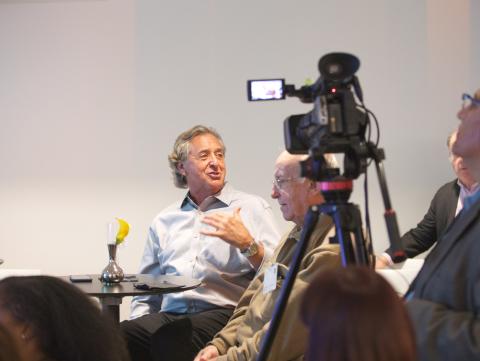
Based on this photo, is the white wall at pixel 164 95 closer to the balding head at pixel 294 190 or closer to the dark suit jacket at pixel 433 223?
the dark suit jacket at pixel 433 223

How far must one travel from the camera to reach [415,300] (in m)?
1.45

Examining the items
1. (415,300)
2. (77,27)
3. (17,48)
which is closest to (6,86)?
(17,48)

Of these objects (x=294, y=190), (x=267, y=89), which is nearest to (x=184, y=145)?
(x=294, y=190)

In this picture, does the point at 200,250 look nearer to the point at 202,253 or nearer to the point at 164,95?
the point at 202,253

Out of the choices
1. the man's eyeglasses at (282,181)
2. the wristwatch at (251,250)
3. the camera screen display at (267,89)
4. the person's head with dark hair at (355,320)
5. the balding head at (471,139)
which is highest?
the camera screen display at (267,89)

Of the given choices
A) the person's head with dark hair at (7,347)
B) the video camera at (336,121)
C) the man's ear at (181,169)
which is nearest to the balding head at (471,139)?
the video camera at (336,121)

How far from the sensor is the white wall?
13.2 ft

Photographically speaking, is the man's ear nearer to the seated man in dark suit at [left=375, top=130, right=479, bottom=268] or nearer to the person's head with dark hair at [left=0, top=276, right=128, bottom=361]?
the seated man in dark suit at [left=375, top=130, right=479, bottom=268]

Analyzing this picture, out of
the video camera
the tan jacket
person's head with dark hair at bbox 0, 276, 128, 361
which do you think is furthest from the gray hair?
person's head with dark hair at bbox 0, 276, 128, 361

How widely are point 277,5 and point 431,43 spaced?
1015 mm

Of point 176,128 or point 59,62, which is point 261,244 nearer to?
point 176,128

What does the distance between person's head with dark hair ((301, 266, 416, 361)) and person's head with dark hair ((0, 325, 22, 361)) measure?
515 mm

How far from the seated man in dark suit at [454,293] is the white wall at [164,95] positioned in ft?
8.42

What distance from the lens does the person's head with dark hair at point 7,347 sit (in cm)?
106
